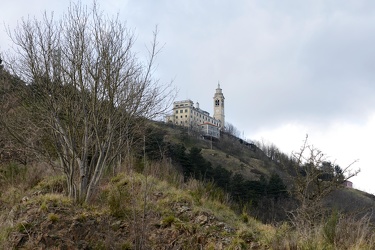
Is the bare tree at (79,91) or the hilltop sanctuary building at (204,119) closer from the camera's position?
the bare tree at (79,91)

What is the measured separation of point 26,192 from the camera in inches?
282

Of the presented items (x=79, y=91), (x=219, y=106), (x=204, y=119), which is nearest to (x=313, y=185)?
(x=79, y=91)

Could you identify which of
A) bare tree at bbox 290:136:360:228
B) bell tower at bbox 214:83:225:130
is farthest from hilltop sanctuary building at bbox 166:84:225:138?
bare tree at bbox 290:136:360:228

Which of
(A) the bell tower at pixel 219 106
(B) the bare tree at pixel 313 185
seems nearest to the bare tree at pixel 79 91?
(B) the bare tree at pixel 313 185

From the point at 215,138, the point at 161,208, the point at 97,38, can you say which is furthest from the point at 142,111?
the point at 215,138

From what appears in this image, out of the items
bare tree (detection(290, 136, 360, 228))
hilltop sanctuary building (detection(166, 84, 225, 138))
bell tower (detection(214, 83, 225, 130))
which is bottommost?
bare tree (detection(290, 136, 360, 228))

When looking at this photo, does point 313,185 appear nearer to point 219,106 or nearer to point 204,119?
point 204,119

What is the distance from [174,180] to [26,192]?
3480 mm

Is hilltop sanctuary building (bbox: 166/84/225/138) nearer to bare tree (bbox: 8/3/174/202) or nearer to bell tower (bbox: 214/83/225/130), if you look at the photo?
bell tower (bbox: 214/83/225/130)

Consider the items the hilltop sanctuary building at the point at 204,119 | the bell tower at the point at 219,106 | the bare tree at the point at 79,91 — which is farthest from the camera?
the bell tower at the point at 219,106

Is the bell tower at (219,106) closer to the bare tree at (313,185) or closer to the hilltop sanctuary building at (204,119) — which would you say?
the hilltop sanctuary building at (204,119)

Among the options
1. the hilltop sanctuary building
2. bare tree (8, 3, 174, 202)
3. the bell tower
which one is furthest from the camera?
the bell tower

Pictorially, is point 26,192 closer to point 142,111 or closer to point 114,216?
point 114,216

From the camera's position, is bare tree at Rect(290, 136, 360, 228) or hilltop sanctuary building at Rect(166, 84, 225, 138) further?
hilltop sanctuary building at Rect(166, 84, 225, 138)
